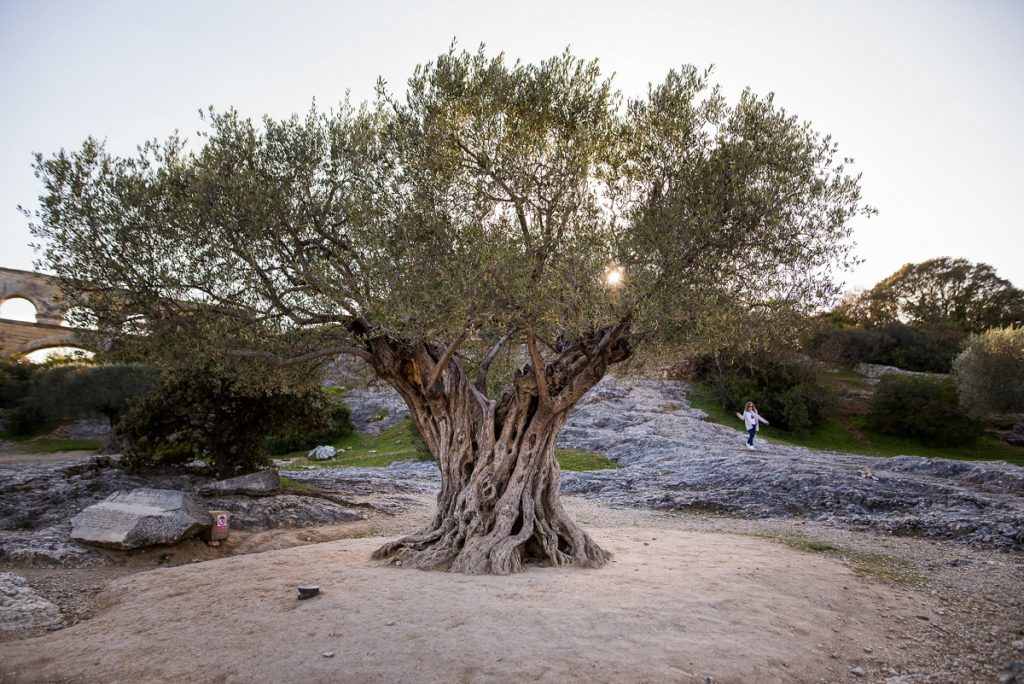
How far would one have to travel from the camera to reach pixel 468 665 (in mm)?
6828

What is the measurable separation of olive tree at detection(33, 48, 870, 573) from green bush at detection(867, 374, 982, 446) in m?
31.8

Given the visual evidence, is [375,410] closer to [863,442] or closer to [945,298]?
[863,442]

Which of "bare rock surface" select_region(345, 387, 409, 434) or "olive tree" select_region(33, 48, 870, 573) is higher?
"olive tree" select_region(33, 48, 870, 573)

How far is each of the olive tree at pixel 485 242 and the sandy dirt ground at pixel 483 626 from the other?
81.3 inches

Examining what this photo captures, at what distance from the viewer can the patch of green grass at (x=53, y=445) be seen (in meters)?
36.5

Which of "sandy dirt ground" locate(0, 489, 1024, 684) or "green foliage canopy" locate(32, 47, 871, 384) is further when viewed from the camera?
"green foliage canopy" locate(32, 47, 871, 384)

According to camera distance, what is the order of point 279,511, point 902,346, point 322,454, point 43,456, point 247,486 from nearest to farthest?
point 279,511 < point 247,486 < point 43,456 < point 322,454 < point 902,346

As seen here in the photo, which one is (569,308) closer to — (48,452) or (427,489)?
(427,489)

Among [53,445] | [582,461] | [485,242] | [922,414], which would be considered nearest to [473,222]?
[485,242]

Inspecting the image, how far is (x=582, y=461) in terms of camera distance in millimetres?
29797

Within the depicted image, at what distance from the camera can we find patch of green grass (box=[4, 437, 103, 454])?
3647cm

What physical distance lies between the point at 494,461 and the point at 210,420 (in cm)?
1190

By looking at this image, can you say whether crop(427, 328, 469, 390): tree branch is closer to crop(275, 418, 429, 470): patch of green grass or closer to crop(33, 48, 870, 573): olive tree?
crop(33, 48, 870, 573): olive tree

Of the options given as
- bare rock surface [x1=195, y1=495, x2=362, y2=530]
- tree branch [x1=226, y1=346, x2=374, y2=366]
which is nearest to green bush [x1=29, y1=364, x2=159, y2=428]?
bare rock surface [x1=195, y1=495, x2=362, y2=530]
